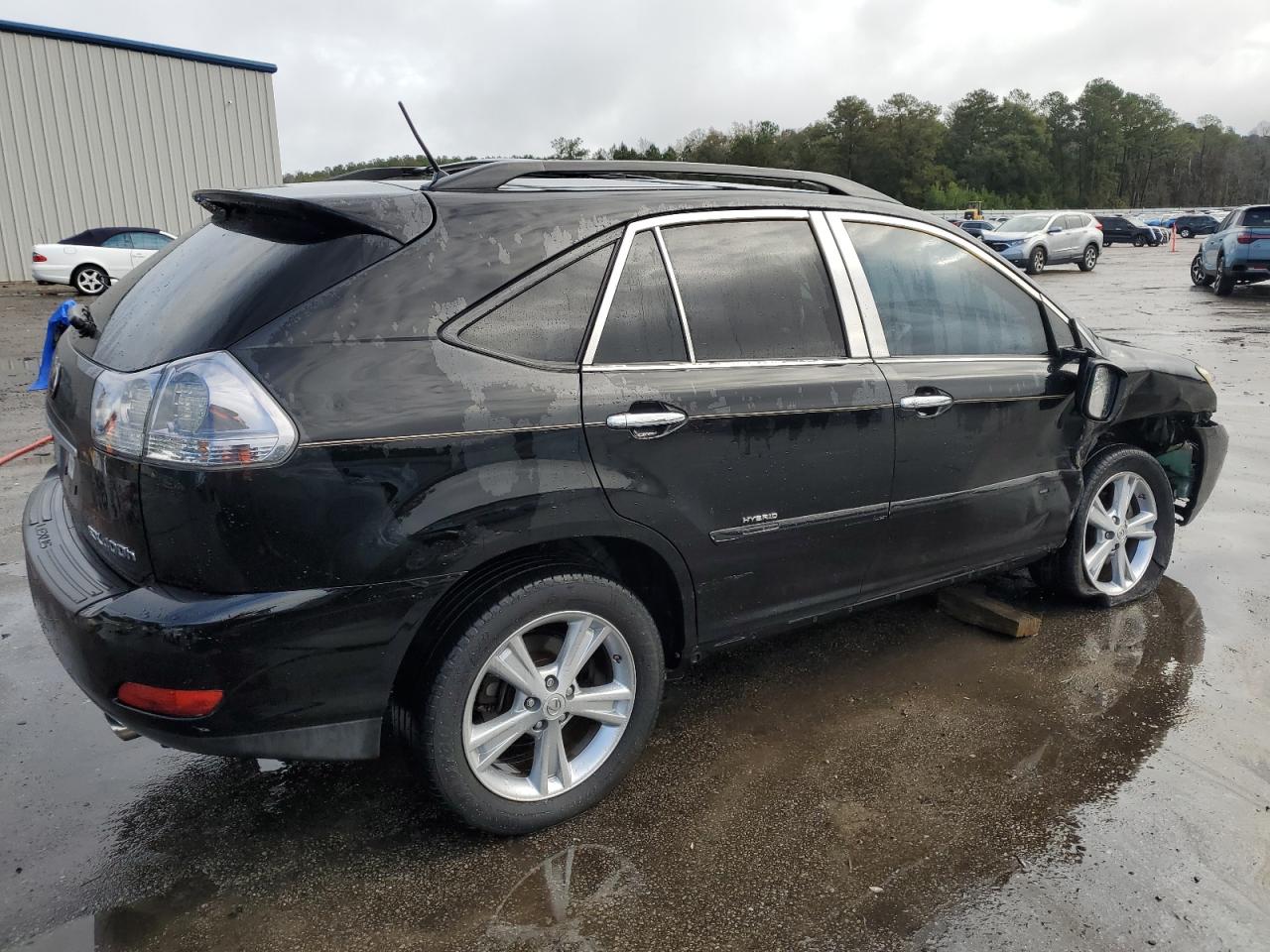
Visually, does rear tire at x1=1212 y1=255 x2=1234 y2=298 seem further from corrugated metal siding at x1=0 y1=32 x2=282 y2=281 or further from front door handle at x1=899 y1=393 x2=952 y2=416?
corrugated metal siding at x1=0 y1=32 x2=282 y2=281

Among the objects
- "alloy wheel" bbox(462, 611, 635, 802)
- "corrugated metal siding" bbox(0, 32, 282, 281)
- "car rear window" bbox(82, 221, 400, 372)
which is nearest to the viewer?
"car rear window" bbox(82, 221, 400, 372)

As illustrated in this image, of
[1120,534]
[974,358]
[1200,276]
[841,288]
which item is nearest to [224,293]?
[841,288]

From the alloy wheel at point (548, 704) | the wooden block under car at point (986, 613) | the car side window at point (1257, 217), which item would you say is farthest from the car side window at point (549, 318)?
the car side window at point (1257, 217)

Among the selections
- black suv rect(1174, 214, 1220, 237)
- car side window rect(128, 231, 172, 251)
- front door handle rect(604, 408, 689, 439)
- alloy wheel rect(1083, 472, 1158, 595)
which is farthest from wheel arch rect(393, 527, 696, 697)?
black suv rect(1174, 214, 1220, 237)

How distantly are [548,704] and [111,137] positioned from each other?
26344 millimetres

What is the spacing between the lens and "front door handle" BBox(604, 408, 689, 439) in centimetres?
255

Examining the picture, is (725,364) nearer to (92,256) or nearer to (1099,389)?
(1099,389)

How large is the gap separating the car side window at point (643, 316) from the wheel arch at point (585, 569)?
492 millimetres

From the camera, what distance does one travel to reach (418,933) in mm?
2273

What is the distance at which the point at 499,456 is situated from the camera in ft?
7.79

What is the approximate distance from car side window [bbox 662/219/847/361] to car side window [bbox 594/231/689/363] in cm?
6

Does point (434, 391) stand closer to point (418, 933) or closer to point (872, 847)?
point (418, 933)

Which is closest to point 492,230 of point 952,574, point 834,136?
point 952,574

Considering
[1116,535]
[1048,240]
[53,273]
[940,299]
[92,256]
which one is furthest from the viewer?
[1048,240]
